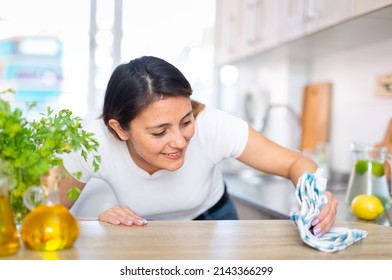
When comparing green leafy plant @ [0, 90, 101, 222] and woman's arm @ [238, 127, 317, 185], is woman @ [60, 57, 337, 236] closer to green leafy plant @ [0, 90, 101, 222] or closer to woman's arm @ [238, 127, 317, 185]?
woman's arm @ [238, 127, 317, 185]

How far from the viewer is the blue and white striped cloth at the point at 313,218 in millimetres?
936

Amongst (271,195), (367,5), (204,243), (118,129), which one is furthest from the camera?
(271,195)

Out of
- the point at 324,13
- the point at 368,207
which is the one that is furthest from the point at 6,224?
the point at 324,13

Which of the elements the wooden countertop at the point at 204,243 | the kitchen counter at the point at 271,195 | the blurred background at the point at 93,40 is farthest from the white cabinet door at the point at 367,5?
the blurred background at the point at 93,40

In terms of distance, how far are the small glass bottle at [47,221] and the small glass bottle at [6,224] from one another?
0.02m

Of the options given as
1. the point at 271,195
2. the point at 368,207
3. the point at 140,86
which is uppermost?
the point at 140,86

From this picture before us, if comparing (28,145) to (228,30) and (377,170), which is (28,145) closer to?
(377,170)

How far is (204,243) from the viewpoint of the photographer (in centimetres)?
94

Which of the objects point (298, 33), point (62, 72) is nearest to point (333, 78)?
point (298, 33)

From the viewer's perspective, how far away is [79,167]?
4.71 ft

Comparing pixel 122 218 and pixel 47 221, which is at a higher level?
pixel 47 221

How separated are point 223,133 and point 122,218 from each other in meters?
0.49
